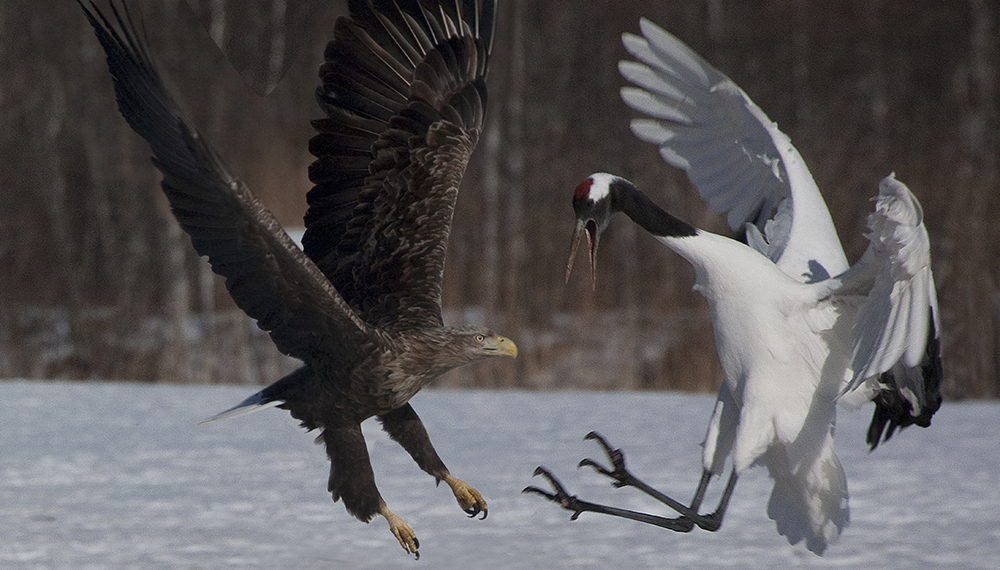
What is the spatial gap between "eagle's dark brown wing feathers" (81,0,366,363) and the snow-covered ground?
36.2 inches

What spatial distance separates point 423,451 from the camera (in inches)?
123

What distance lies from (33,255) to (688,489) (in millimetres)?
7154

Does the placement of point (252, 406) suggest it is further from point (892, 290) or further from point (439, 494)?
point (892, 290)

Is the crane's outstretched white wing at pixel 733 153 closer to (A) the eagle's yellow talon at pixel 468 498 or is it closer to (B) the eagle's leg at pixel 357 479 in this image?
(A) the eagle's yellow talon at pixel 468 498

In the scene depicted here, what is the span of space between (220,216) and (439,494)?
6.25 feet

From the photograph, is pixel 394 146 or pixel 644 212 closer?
pixel 644 212

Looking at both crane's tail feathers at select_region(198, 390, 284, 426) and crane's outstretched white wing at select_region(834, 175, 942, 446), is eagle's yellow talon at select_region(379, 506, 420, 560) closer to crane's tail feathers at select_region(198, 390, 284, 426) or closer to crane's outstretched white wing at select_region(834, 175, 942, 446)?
crane's tail feathers at select_region(198, 390, 284, 426)

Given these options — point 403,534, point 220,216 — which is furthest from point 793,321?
point 220,216

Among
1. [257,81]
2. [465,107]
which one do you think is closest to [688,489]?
[465,107]

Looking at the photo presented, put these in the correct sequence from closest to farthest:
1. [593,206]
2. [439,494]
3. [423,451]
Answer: [593,206]
[423,451]
[439,494]

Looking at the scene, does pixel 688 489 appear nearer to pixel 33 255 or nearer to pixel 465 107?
pixel 465 107

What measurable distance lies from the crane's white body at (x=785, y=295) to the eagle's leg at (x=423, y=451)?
2.22 ft

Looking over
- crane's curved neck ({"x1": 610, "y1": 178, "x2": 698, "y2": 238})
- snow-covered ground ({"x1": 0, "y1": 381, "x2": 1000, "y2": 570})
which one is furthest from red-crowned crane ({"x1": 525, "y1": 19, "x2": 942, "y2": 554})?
snow-covered ground ({"x1": 0, "y1": 381, "x2": 1000, "y2": 570})

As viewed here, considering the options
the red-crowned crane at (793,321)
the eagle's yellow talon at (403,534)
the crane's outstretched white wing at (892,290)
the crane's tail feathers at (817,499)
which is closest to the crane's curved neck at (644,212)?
the red-crowned crane at (793,321)
